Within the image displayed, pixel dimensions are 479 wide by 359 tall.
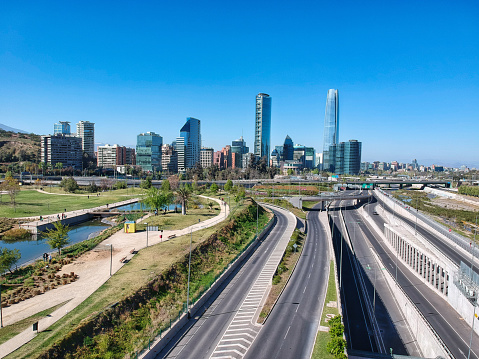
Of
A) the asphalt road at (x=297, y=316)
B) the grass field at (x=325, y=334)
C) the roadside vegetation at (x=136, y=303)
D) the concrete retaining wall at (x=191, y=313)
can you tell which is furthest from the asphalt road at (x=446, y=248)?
A: the roadside vegetation at (x=136, y=303)

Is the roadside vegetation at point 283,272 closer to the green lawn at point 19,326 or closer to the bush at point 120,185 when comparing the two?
the green lawn at point 19,326

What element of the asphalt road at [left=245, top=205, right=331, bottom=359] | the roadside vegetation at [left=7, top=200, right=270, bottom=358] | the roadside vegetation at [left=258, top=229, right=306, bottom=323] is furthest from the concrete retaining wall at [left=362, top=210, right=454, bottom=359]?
the roadside vegetation at [left=7, top=200, right=270, bottom=358]

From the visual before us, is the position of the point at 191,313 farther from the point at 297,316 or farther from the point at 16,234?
the point at 16,234

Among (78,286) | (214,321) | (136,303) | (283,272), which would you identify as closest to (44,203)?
(78,286)

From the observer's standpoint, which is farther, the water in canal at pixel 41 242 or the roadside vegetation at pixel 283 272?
the water in canal at pixel 41 242

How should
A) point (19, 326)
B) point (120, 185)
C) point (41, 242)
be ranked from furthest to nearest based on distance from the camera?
point (120, 185), point (41, 242), point (19, 326)

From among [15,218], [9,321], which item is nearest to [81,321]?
[9,321]
